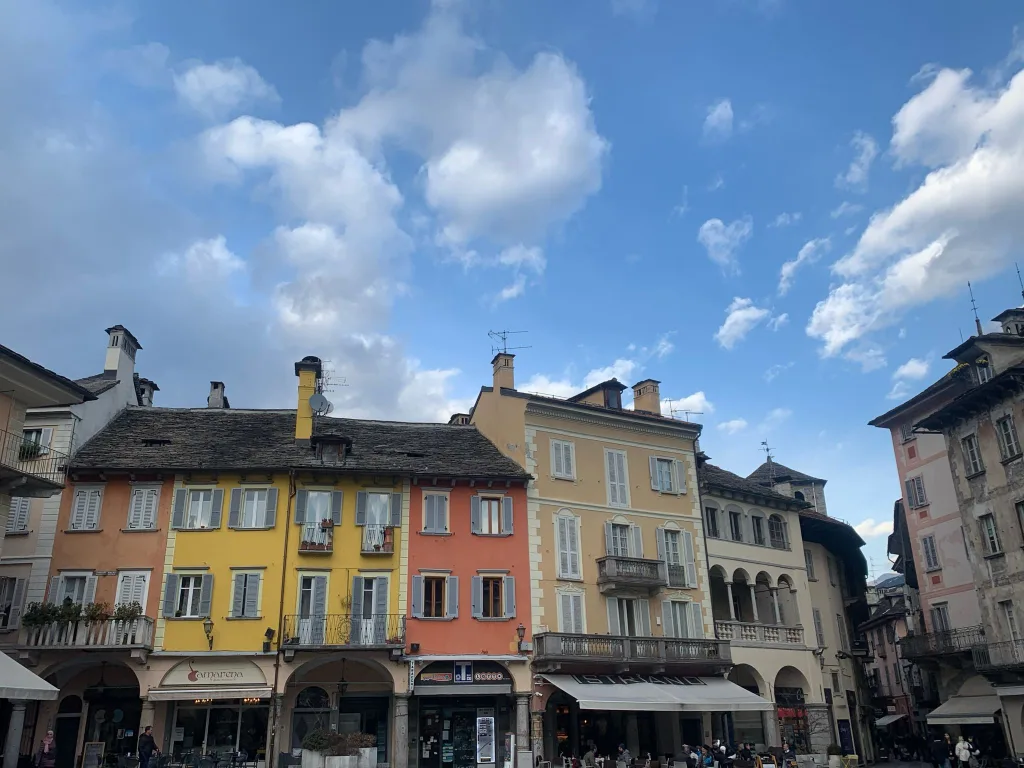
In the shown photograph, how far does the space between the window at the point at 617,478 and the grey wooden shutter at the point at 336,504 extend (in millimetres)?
10612

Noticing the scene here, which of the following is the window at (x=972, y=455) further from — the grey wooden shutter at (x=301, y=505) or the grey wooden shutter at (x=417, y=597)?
the grey wooden shutter at (x=301, y=505)

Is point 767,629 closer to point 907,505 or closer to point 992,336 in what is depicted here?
point 907,505

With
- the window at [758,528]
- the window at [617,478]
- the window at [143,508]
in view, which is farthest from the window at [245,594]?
the window at [758,528]

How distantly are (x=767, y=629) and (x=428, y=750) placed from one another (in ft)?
50.2

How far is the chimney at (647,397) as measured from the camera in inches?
1518

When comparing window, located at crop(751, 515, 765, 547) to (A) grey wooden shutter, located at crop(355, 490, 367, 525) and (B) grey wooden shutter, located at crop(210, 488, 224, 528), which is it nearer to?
(A) grey wooden shutter, located at crop(355, 490, 367, 525)

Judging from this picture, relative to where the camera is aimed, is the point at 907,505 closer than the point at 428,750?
No

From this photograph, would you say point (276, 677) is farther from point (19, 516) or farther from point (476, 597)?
point (19, 516)

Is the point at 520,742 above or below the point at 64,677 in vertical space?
below

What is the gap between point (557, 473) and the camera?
3381cm

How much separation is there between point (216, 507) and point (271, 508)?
190 cm

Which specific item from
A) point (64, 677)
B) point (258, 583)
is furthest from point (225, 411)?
point (64, 677)

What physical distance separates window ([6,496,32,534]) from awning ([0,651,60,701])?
8.37 meters

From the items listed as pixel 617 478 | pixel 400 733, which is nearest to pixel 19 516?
pixel 400 733
